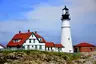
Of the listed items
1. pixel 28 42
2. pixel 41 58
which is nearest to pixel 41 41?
pixel 28 42

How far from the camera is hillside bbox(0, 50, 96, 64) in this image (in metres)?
47.0

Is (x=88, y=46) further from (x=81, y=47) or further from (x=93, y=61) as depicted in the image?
(x=93, y=61)

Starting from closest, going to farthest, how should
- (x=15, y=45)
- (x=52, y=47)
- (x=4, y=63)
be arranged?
(x=4, y=63) → (x=15, y=45) → (x=52, y=47)

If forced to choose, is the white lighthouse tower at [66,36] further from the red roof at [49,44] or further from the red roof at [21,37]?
the red roof at [21,37]

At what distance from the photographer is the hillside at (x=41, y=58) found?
47031mm

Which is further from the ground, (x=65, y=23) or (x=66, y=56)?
(x=65, y=23)

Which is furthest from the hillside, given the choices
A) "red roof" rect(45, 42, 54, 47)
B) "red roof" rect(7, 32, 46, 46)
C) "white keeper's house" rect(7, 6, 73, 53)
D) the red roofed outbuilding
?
the red roofed outbuilding

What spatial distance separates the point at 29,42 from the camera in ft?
196

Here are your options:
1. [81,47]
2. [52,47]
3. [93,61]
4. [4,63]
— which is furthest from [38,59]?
[81,47]

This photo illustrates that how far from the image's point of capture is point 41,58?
48.7 meters

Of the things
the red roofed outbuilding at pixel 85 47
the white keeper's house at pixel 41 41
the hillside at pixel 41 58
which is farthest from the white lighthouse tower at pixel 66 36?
the hillside at pixel 41 58

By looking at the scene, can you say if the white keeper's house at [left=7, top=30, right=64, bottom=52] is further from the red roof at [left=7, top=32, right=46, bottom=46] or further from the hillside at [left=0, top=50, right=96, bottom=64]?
the hillside at [left=0, top=50, right=96, bottom=64]

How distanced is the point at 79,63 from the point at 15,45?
14.3 m

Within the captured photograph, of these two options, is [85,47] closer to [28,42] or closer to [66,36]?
[66,36]
